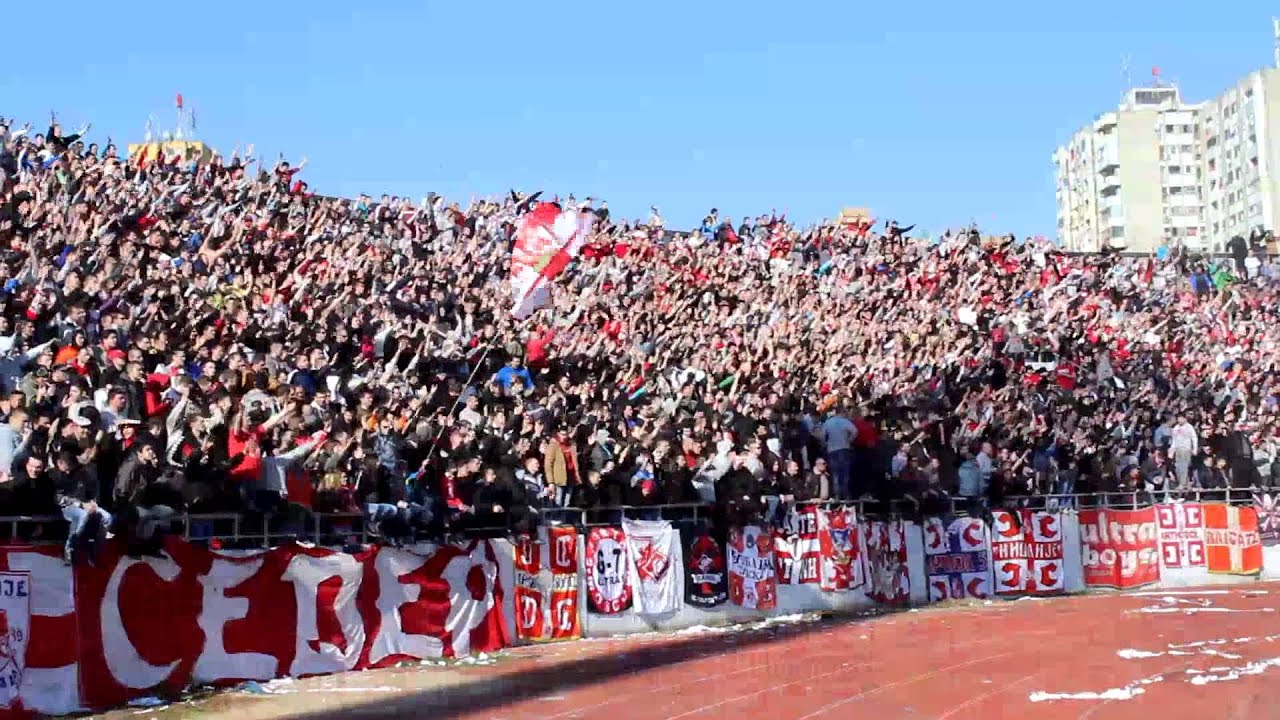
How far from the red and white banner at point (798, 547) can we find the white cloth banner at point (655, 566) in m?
2.36

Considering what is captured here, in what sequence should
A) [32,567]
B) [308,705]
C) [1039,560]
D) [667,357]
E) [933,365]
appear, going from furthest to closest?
[933,365] → [1039,560] → [667,357] → [308,705] → [32,567]

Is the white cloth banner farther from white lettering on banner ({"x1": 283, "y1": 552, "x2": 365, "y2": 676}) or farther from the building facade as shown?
the building facade

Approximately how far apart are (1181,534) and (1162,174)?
12248cm

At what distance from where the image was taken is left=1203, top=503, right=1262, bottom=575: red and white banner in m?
33.8

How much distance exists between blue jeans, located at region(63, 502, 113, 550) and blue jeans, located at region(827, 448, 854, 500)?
1453 centimetres

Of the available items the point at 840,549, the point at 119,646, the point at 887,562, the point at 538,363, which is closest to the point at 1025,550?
the point at 887,562

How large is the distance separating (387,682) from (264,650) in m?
1.48

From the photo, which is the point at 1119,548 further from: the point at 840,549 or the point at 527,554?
the point at 527,554

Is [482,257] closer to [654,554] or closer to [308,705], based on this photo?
[654,554]

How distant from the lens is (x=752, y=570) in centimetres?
2631

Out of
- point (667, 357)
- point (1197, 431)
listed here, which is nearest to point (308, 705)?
point (667, 357)

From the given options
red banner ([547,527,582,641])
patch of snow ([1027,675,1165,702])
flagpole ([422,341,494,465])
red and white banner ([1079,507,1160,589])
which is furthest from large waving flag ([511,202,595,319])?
red and white banner ([1079,507,1160,589])

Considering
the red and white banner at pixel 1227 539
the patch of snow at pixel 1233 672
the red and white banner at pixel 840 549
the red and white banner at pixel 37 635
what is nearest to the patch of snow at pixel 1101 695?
the patch of snow at pixel 1233 672

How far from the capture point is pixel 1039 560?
1244 inches
